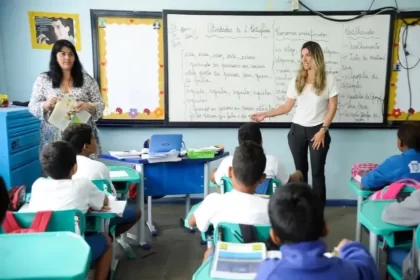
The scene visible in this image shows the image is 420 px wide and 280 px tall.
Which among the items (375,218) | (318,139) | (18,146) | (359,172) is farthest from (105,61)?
(375,218)

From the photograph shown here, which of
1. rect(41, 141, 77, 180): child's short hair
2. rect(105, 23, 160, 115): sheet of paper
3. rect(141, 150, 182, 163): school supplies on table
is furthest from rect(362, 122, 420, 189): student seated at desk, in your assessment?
rect(105, 23, 160, 115): sheet of paper

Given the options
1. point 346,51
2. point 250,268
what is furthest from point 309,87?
point 250,268

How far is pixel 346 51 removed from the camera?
4262mm

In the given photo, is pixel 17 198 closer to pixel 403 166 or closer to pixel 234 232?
pixel 234 232

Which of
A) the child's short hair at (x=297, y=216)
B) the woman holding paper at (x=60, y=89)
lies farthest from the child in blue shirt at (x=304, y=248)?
the woman holding paper at (x=60, y=89)

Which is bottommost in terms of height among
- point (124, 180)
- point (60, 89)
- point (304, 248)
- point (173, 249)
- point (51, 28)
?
point (173, 249)

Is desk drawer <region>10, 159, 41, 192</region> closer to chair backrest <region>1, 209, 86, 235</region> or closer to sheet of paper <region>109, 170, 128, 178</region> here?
sheet of paper <region>109, 170, 128, 178</region>

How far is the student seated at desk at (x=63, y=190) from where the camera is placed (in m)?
2.05

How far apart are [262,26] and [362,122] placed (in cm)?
144

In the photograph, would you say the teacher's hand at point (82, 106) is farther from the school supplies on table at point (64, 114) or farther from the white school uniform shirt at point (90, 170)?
the white school uniform shirt at point (90, 170)

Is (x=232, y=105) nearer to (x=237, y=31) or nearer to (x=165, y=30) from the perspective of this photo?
(x=237, y=31)

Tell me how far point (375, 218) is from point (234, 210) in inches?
28.0

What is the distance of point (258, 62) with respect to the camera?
430cm

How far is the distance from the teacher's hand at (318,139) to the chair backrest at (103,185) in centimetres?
189
